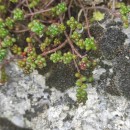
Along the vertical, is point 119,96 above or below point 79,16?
below

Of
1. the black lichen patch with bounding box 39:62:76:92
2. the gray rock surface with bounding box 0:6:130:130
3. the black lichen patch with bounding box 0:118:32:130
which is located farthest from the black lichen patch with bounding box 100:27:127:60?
the black lichen patch with bounding box 0:118:32:130

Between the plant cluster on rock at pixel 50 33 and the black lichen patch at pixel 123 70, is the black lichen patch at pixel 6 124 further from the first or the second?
the black lichen patch at pixel 123 70

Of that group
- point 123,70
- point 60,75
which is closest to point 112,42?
point 123,70

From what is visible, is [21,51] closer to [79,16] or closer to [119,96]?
[79,16]

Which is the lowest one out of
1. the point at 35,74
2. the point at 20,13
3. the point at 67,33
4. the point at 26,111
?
the point at 26,111

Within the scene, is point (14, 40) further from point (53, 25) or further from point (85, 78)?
point (85, 78)

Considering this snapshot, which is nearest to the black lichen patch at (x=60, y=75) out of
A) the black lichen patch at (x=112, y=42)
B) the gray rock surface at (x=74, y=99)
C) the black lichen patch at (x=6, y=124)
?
the gray rock surface at (x=74, y=99)

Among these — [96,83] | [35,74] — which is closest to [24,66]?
[35,74]

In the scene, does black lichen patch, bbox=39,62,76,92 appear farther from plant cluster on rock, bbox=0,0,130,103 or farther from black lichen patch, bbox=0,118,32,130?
black lichen patch, bbox=0,118,32,130

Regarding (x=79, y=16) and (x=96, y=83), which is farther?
(x=79, y=16)
